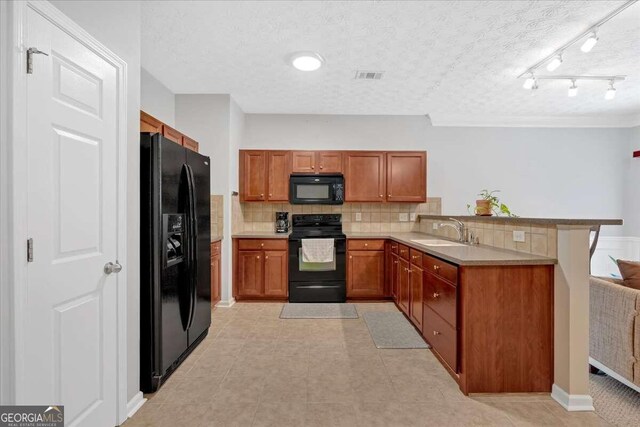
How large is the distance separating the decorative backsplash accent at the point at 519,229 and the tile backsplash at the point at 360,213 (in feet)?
5.02

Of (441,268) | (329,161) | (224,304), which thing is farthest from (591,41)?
(224,304)

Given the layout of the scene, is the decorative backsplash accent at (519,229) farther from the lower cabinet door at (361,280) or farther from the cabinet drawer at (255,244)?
the cabinet drawer at (255,244)

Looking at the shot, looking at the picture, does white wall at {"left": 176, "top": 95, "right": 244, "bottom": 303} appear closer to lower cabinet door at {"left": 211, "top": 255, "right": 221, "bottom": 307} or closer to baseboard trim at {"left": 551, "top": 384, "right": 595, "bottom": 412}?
lower cabinet door at {"left": 211, "top": 255, "right": 221, "bottom": 307}

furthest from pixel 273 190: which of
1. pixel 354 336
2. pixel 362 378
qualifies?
pixel 362 378

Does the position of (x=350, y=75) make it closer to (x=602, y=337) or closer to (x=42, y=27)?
(x=42, y=27)

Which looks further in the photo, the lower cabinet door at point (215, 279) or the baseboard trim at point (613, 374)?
the lower cabinet door at point (215, 279)

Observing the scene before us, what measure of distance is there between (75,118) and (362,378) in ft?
7.69

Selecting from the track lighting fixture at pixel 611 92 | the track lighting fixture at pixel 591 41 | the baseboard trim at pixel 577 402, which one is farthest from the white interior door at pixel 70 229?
the track lighting fixture at pixel 611 92

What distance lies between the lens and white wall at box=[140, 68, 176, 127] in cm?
319

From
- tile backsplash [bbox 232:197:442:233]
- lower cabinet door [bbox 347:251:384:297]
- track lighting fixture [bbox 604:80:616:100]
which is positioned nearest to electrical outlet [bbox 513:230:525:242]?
lower cabinet door [bbox 347:251:384:297]

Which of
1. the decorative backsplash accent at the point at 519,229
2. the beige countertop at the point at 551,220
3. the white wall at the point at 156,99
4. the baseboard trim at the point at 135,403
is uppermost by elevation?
the white wall at the point at 156,99

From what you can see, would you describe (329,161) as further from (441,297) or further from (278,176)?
(441,297)

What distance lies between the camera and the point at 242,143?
14.6 ft

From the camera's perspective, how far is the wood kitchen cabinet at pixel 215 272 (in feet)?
11.6
